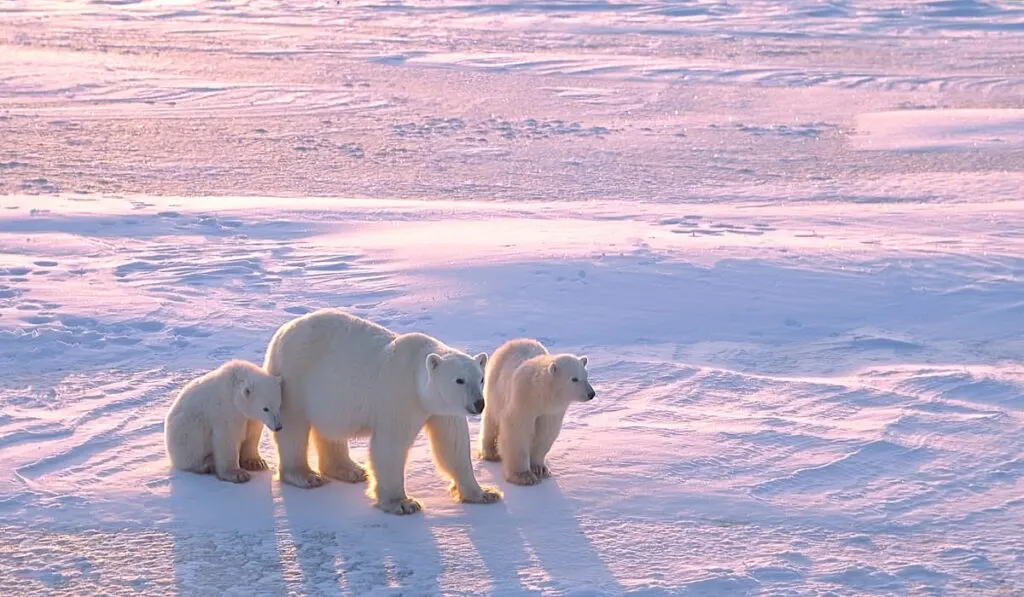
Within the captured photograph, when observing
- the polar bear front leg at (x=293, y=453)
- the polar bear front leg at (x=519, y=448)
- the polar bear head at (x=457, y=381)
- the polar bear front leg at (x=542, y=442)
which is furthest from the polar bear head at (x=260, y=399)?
the polar bear front leg at (x=542, y=442)

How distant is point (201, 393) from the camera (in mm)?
5105

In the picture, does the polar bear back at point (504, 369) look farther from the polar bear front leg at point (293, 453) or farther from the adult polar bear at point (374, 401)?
the polar bear front leg at point (293, 453)

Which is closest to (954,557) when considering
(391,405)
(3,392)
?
(391,405)

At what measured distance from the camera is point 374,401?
15.9ft

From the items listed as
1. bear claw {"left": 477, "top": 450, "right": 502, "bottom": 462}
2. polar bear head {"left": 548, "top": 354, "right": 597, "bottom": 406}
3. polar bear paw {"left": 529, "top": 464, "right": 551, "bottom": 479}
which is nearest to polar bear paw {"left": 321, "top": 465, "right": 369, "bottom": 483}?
bear claw {"left": 477, "top": 450, "right": 502, "bottom": 462}

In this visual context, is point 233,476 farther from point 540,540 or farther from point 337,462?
point 540,540

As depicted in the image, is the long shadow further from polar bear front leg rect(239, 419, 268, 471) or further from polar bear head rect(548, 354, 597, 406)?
polar bear head rect(548, 354, 597, 406)

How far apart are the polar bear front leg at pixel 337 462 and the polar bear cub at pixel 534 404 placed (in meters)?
0.58

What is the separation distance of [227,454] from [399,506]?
2.46 feet

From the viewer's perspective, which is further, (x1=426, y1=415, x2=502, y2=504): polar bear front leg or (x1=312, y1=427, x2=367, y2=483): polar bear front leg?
(x1=312, y1=427, x2=367, y2=483): polar bear front leg

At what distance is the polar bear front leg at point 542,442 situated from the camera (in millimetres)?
5219

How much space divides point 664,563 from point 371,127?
32.4 feet

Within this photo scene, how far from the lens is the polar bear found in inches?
194

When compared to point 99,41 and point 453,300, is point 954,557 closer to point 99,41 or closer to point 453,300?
point 453,300
